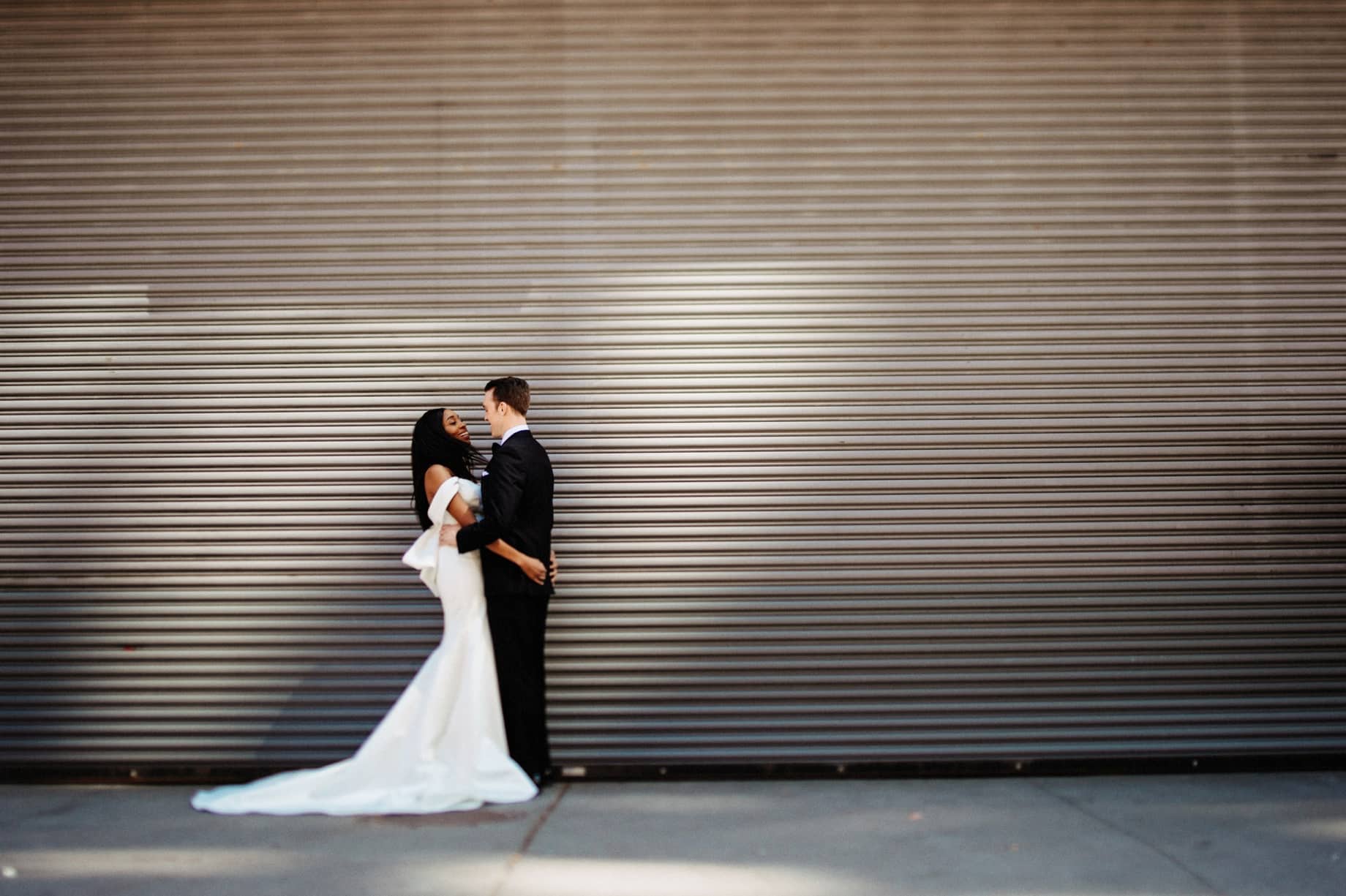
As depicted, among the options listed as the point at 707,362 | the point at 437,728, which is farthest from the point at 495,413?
the point at 437,728

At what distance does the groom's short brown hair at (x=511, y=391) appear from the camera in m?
4.29

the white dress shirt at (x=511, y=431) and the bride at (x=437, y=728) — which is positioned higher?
the white dress shirt at (x=511, y=431)

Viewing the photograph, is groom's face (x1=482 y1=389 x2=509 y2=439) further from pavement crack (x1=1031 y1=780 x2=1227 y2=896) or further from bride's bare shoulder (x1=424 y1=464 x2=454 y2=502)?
pavement crack (x1=1031 y1=780 x2=1227 y2=896)

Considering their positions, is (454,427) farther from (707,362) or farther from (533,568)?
(707,362)

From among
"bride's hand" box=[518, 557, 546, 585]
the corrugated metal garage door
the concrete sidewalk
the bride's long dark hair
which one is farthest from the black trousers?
the bride's long dark hair

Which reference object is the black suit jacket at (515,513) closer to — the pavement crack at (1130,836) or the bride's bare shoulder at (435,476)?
the bride's bare shoulder at (435,476)

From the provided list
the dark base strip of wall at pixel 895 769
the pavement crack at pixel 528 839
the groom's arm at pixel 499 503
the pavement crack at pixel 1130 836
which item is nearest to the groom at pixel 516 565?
the groom's arm at pixel 499 503

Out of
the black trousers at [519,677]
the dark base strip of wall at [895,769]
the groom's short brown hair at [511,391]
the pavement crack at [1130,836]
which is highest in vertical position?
the groom's short brown hair at [511,391]

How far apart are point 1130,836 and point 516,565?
2.71m

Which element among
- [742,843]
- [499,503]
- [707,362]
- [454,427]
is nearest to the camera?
[742,843]

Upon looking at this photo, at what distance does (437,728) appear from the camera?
163 inches

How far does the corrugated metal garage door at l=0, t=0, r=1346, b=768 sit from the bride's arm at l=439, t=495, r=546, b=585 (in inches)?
18.5

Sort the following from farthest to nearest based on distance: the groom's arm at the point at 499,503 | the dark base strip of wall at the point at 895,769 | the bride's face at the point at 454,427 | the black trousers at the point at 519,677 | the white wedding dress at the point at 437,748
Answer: the dark base strip of wall at the point at 895,769
the bride's face at the point at 454,427
the black trousers at the point at 519,677
the groom's arm at the point at 499,503
the white wedding dress at the point at 437,748

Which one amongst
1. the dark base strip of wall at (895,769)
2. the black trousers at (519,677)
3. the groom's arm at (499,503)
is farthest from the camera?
the dark base strip of wall at (895,769)
